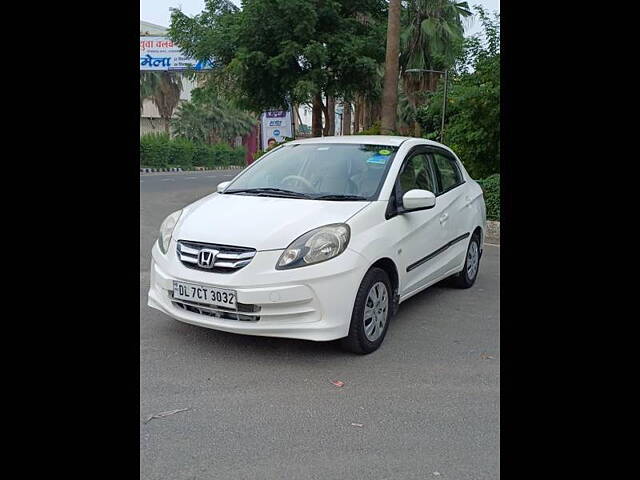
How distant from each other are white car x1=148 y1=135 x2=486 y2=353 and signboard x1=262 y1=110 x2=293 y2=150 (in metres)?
14.8

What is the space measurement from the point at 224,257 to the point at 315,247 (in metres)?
0.61

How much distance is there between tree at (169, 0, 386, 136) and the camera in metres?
14.6

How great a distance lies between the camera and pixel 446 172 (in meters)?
5.96

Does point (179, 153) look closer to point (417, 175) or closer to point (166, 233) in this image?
point (417, 175)

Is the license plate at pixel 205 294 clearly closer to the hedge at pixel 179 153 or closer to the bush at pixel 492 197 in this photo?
the bush at pixel 492 197

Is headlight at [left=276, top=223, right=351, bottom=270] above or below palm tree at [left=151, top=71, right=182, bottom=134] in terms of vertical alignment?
below

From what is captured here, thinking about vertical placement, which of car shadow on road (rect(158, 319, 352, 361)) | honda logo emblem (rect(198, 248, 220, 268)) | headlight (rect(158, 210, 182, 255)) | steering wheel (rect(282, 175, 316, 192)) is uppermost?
steering wheel (rect(282, 175, 316, 192))

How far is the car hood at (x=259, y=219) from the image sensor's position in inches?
163

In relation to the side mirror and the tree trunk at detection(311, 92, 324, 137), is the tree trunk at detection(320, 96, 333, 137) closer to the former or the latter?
the tree trunk at detection(311, 92, 324, 137)

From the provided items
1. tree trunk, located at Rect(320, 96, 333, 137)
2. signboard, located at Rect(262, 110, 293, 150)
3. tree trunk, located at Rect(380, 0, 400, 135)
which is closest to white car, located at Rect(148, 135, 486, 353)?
tree trunk, located at Rect(380, 0, 400, 135)

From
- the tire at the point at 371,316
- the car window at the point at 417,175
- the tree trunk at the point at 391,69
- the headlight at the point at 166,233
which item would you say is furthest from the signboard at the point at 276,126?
the tire at the point at 371,316

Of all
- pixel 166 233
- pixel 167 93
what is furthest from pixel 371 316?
pixel 167 93

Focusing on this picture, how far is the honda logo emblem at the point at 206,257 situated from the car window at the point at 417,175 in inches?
64.1
